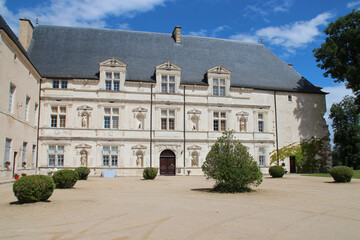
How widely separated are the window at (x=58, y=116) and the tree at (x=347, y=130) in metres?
37.6

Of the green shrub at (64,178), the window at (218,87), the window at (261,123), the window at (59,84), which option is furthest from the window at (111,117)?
the window at (261,123)

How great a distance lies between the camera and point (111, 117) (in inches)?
1017

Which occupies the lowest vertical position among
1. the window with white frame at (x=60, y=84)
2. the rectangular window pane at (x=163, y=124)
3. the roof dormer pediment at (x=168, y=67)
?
the rectangular window pane at (x=163, y=124)

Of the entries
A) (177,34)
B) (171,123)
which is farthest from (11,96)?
(177,34)

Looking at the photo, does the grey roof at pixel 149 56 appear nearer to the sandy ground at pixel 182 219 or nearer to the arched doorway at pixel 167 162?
the arched doorway at pixel 167 162

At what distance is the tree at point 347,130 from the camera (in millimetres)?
43406

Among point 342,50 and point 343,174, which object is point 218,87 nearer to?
point 342,50

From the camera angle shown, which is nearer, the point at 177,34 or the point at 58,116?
the point at 58,116

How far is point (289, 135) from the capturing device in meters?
29.3

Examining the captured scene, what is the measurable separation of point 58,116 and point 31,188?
1737 centimetres

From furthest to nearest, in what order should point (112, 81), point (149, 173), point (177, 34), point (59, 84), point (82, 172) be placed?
point (177, 34)
point (112, 81)
point (59, 84)
point (149, 173)
point (82, 172)

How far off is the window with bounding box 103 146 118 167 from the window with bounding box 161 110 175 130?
4.60 m

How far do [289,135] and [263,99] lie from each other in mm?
4260

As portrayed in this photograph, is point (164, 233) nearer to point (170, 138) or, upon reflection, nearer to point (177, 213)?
point (177, 213)
